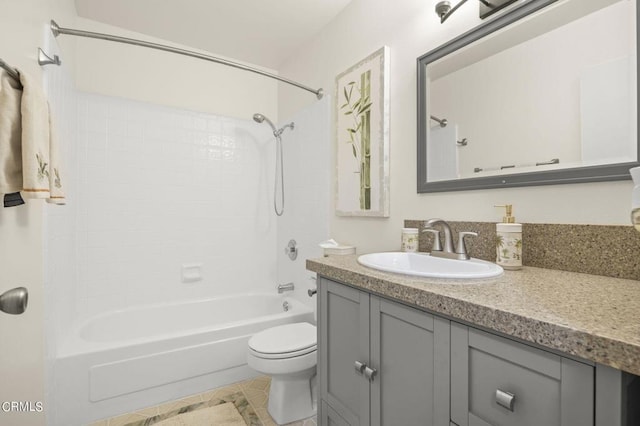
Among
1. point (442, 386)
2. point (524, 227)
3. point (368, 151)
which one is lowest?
point (442, 386)

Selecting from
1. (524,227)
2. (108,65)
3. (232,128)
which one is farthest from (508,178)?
(108,65)

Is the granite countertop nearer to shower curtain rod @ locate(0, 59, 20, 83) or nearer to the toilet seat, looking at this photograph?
the toilet seat

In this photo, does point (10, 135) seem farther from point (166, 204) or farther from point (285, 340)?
point (166, 204)

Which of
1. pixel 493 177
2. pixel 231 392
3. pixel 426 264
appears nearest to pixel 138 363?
pixel 231 392

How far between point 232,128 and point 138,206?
1.03 m

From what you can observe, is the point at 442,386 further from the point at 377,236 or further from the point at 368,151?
the point at 368,151

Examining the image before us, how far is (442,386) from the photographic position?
28.8 inches

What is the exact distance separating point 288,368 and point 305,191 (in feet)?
4.34

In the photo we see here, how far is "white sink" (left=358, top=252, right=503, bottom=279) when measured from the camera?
38.1 inches

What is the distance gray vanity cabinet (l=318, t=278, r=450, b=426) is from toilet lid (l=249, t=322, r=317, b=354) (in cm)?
43

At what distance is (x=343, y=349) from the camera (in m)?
1.10

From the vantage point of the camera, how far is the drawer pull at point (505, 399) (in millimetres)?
594

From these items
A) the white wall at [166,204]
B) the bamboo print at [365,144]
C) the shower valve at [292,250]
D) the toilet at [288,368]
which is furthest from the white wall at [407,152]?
the white wall at [166,204]

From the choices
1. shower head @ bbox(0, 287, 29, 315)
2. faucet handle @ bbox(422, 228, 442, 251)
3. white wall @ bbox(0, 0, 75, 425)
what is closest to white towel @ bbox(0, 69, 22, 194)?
white wall @ bbox(0, 0, 75, 425)
